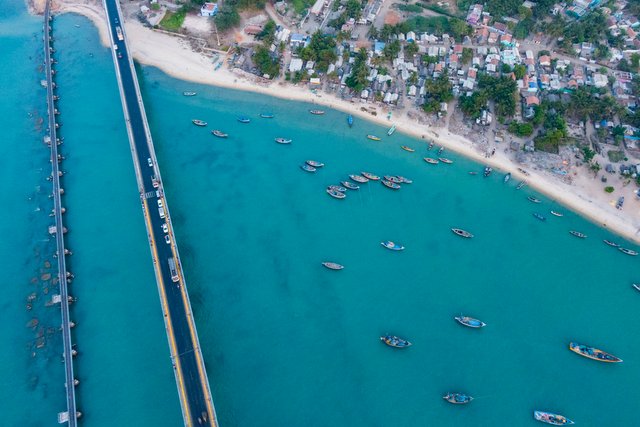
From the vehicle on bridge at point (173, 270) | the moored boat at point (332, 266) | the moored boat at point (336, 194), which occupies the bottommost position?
the vehicle on bridge at point (173, 270)

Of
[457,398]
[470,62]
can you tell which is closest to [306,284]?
[457,398]

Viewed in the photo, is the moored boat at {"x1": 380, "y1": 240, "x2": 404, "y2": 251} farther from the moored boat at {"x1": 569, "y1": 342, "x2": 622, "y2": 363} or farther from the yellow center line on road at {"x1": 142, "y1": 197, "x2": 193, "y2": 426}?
the yellow center line on road at {"x1": 142, "y1": 197, "x2": 193, "y2": 426}

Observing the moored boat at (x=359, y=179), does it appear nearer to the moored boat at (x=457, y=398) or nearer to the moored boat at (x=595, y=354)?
the moored boat at (x=457, y=398)

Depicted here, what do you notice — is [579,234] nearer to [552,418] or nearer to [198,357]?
[552,418]

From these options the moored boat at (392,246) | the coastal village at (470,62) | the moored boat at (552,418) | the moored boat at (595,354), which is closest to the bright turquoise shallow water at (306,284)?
the moored boat at (552,418)

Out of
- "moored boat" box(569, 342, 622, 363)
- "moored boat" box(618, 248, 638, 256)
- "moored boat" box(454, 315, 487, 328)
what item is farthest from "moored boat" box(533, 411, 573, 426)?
"moored boat" box(618, 248, 638, 256)
